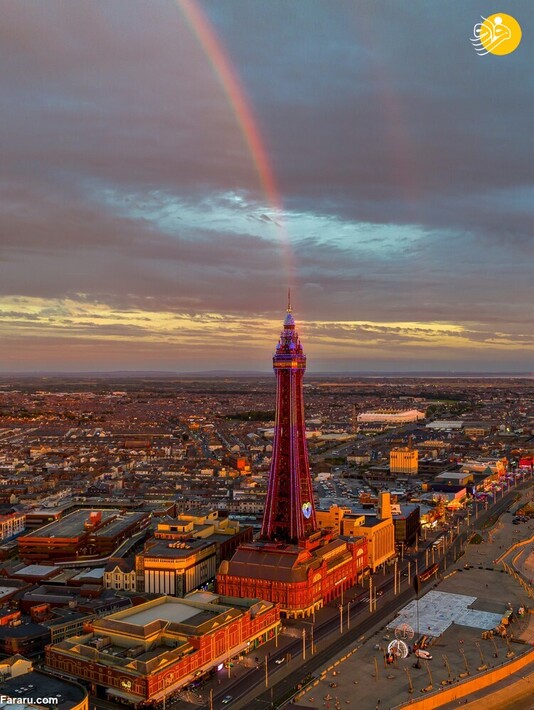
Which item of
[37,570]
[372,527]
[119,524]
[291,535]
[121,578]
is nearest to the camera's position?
[121,578]

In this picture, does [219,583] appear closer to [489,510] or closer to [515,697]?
[515,697]

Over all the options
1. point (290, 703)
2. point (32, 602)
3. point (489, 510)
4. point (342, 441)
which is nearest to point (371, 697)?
point (290, 703)

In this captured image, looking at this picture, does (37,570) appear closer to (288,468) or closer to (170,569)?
(170,569)

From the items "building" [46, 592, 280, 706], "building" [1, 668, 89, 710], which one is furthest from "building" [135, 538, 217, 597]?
"building" [1, 668, 89, 710]

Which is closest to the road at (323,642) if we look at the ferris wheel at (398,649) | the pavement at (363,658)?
the pavement at (363,658)

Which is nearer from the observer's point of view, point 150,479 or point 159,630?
point 159,630

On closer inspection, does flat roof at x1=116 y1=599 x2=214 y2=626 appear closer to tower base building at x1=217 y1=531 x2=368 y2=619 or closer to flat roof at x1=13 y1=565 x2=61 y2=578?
tower base building at x1=217 y1=531 x2=368 y2=619

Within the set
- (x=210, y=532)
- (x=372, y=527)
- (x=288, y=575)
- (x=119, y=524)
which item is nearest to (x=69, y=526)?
(x=119, y=524)
